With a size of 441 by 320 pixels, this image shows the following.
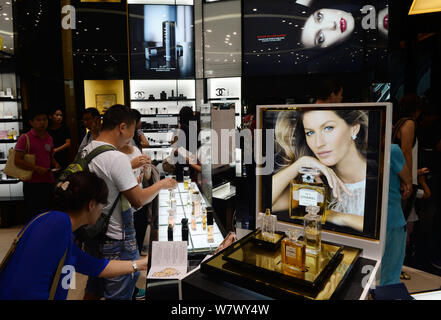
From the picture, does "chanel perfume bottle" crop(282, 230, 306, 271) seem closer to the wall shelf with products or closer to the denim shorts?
the denim shorts

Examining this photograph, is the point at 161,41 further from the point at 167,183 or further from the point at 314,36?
the point at 167,183

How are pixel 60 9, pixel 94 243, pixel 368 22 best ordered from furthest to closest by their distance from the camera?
1. pixel 60 9
2. pixel 368 22
3. pixel 94 243

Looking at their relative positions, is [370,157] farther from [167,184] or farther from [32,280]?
[167,184]

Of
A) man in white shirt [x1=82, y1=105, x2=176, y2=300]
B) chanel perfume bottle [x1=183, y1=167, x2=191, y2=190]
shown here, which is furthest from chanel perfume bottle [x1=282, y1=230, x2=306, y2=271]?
chanel perfume bottle [x1=183, y1=167, x2=191, y2=190]

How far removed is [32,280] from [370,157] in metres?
1.27

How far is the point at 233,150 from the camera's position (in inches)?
87.3

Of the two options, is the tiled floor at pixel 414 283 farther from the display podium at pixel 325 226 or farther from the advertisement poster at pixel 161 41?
the advertisement poster at pixel 161 41

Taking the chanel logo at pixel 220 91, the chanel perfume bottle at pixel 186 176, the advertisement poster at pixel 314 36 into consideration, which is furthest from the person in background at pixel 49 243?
the chanel logo at pixel 220 91

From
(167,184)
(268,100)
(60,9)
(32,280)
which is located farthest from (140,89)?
(32,280)

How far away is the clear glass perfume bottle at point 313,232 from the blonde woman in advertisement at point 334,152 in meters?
0.13

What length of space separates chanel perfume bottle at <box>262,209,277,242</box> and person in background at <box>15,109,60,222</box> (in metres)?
3.66

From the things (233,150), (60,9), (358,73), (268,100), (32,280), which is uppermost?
(60,9)

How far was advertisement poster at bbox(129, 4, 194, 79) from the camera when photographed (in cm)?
604

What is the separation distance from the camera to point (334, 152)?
1.23 metres
